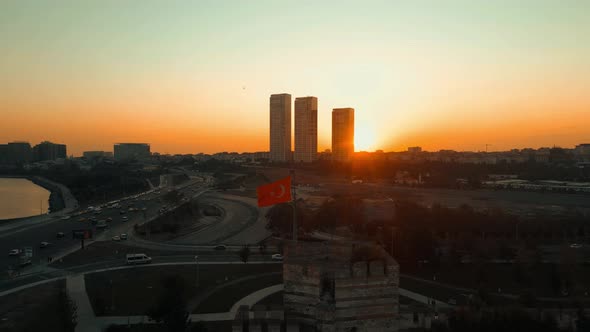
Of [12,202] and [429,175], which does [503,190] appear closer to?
[429,175]

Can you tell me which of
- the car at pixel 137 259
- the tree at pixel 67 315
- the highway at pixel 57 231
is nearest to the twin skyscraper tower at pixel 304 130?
the highway at pixel 57 231

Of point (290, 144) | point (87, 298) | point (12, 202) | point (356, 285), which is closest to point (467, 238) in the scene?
point (356, 285)

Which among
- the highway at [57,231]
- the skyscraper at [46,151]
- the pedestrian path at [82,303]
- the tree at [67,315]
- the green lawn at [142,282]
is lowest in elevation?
the highway at [57,231]

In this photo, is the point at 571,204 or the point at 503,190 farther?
the point at 503,190

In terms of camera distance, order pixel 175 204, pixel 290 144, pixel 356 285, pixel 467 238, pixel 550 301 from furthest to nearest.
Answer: pixel 290 144, pixel 175 204, pixel 467 238, pixel 550 301, pixel 356 285

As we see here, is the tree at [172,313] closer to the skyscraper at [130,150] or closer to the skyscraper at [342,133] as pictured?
the skyscraper at [342,133]

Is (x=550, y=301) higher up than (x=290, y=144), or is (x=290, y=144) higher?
(x=290, y=144)

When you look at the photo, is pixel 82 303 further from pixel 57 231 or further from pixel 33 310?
pixel 57 231

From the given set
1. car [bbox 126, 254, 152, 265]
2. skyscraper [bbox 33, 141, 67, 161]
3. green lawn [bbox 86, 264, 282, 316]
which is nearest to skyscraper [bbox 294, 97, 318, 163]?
car [bbox 126, 254, 152, 265]
